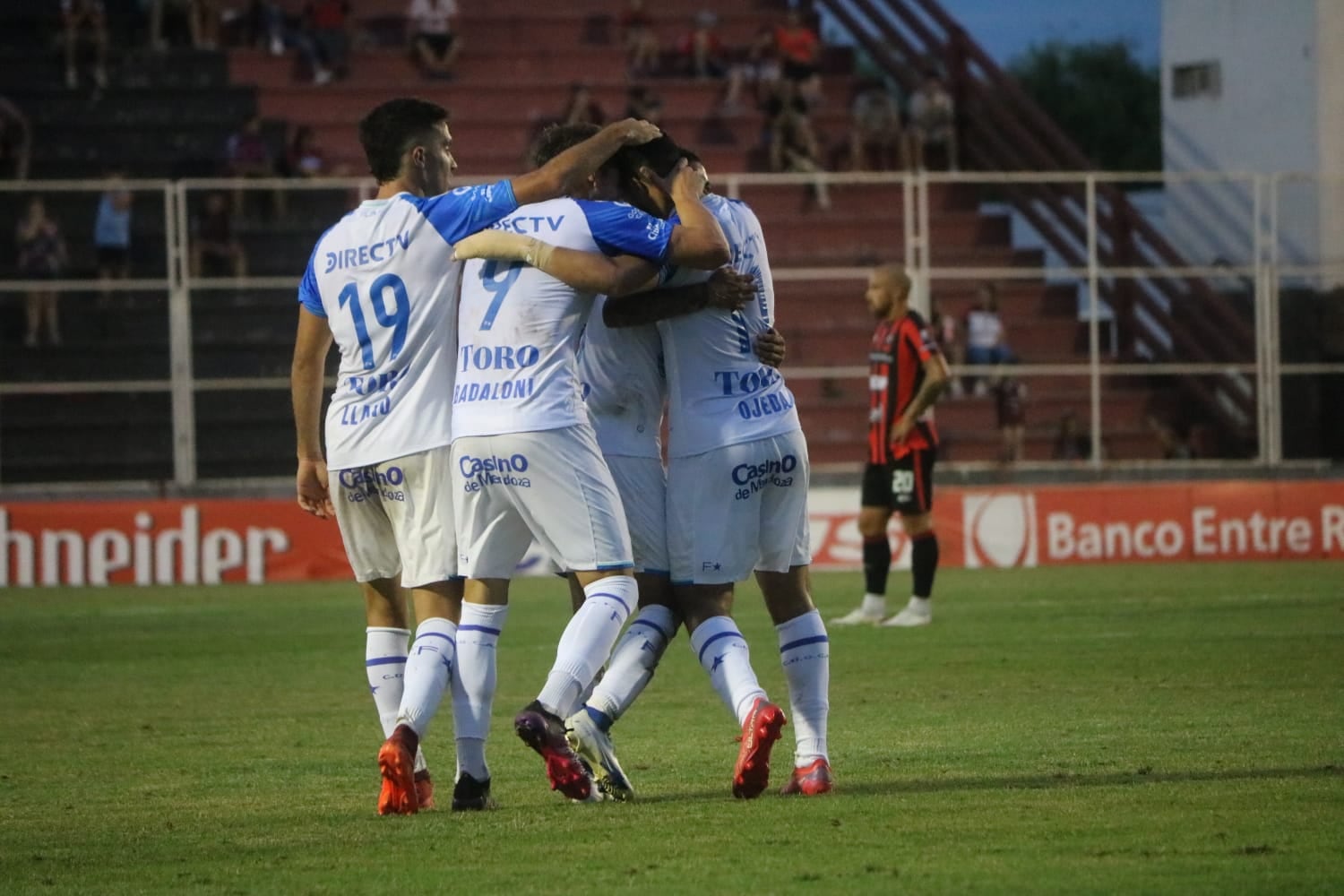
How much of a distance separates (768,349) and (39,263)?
56.9ft

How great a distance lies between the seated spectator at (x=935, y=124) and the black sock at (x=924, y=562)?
14.1 m

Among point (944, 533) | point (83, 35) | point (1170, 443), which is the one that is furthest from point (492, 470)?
point (83, 35)

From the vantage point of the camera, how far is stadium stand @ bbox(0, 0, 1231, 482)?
900 inches

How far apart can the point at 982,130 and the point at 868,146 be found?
6.92ft

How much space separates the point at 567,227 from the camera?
709 cm

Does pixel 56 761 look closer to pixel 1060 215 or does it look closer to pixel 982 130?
pixel 1060 215

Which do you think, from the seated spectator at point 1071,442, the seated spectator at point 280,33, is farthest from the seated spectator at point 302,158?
the seated spectator at point 1071,442

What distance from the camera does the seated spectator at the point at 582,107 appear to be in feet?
87.8

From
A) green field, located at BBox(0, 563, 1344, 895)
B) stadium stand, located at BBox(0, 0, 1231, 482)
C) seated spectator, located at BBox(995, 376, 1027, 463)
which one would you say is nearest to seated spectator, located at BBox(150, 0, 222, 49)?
stadium stand, located at BBox(0, 0, 1231, 482)

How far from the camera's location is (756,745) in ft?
22.9

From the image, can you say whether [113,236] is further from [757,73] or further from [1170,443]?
[1170,443]

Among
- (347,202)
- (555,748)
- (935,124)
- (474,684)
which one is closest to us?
(555,748)

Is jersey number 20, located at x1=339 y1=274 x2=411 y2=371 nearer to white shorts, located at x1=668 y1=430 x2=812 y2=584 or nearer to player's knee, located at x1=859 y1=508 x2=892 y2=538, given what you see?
white shorts, located at x1=668 y1=430 x2=812 y2=584

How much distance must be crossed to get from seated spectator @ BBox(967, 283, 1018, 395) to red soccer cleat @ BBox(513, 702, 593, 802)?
1759cm
